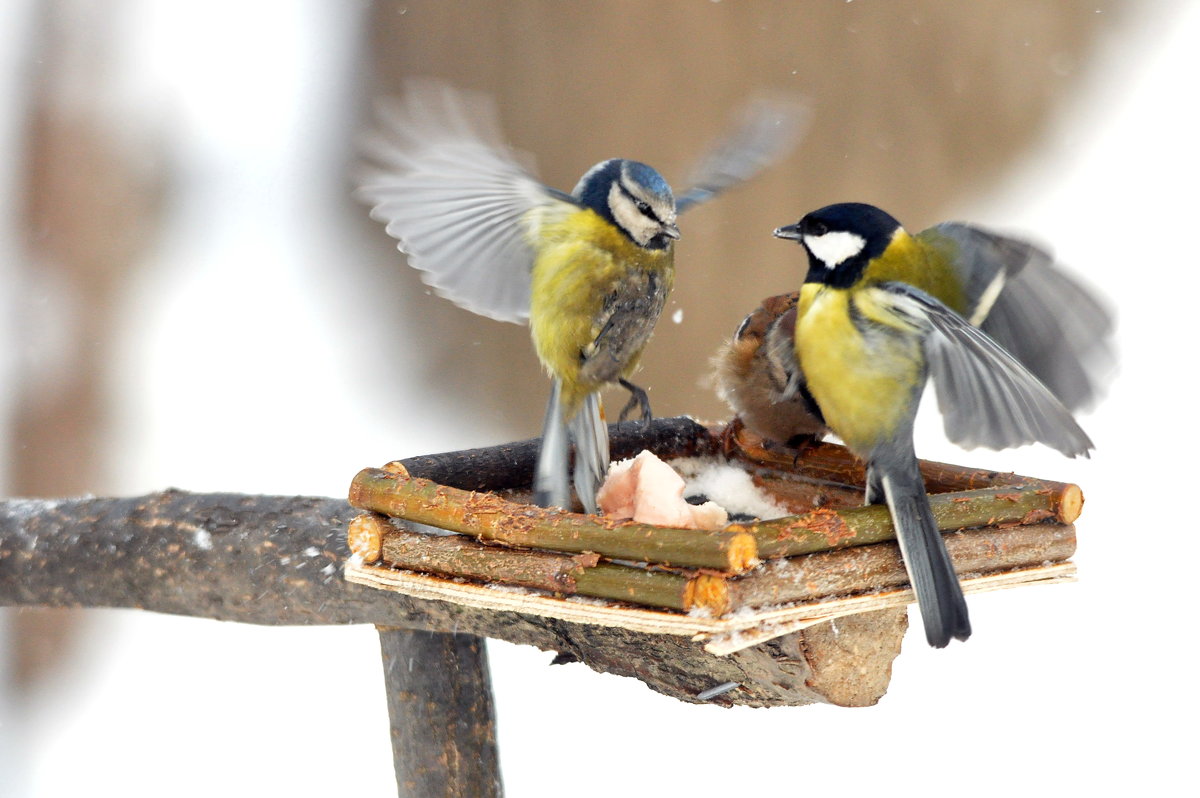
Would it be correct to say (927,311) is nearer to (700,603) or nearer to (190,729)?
(700,603)

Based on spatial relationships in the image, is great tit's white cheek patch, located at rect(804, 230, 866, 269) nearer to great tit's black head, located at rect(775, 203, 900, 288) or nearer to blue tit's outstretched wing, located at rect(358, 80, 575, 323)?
great tit's black head, located at rect(775, 203, 900, 288)

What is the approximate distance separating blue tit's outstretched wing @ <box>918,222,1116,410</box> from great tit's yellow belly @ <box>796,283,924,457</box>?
0.65 feet

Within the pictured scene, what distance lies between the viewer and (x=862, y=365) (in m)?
1.43

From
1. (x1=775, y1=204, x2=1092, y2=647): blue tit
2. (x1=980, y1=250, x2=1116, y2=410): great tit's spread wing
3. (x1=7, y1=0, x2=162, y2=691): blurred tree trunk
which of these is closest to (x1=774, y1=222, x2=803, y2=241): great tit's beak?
(x1=775, y1=204, x2=1092, y2=647): blue tit

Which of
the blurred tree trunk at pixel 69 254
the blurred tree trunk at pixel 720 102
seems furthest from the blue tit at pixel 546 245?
the blurred tree trunk at pixel 69 254

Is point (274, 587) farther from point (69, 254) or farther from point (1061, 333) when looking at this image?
point (69, 254)

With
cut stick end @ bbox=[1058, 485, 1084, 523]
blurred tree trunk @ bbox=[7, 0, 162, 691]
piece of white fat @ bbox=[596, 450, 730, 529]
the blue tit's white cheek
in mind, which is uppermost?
blurred tree trunk @ bbox=[7, 0, 162, 691]

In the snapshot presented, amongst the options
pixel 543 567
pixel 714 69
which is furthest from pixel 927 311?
pixel 714 69

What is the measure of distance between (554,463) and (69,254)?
2.27 metres

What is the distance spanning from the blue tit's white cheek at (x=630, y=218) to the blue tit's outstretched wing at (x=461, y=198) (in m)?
0.09

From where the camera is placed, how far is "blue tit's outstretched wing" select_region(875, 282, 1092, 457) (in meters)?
1.27

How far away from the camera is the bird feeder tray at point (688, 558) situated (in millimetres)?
1133

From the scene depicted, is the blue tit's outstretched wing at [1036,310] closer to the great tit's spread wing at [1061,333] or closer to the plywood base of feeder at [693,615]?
the great tit's spread wing at [1061,333]

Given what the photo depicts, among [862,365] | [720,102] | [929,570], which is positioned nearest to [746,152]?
[862,365]
